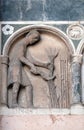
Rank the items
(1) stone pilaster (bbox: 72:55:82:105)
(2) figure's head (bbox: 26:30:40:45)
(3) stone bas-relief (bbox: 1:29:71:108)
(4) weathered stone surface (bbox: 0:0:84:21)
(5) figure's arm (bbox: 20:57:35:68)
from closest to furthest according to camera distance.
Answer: (1) stone pilaster (bbox: 72:55:82:105), (3) stone bas-relief (bbox: 1:29:71:108), (5) figure's arm (bbox: 20:57:35:68), (2) figure's head (bbox: 26:30:40:45), (4) weathered stone surface (bbox: 0:0:84:21)

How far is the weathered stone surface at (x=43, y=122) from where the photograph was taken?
31.4 feet

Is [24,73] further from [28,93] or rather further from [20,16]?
[20,16]

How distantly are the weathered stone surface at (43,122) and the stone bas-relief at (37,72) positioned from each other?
255mm

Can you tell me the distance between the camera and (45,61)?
33.0ft

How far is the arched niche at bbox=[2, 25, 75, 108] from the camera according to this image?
9.88 metres

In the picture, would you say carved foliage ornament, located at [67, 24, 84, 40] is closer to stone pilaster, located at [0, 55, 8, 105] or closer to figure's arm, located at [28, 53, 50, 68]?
figure's arm, located at [28, 53, 50, 68]

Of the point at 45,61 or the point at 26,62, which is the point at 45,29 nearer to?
the point at 45,61

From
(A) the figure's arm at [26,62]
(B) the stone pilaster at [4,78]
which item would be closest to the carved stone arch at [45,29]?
(B) the stone pilaster at [4,78]

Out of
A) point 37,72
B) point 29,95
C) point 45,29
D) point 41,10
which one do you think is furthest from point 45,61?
point 41,10

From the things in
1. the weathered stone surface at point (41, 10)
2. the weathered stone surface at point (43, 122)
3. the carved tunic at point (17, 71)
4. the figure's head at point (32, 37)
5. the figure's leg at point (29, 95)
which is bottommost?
the weathered stone surface at point (43, 122)

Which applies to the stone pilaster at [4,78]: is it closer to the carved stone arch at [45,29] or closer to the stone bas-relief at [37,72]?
the stone bas-relief at [37,72]

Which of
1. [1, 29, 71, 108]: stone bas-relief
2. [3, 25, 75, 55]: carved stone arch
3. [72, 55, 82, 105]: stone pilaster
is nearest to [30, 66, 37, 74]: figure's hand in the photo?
[1, 29, 71, 108]: stone bas-relief

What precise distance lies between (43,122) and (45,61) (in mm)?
1086

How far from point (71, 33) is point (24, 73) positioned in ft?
3.43
